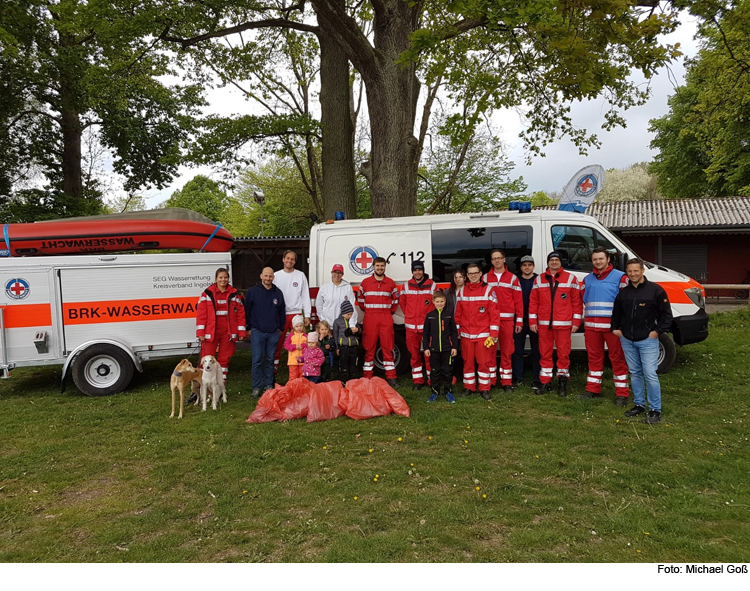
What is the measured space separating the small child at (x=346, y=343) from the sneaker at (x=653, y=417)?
12.3 feet

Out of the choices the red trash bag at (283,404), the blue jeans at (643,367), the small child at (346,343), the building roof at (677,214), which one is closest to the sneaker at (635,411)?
the blue jeans at (643,367)

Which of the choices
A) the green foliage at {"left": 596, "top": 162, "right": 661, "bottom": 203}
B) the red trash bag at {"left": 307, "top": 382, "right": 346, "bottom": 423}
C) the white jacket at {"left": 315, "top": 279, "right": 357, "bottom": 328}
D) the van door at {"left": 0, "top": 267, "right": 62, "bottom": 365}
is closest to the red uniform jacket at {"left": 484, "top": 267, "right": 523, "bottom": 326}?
the white jacket at {"left": 315, "top": 279, "right": 357, "bottom": 328}

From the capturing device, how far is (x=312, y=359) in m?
6.52

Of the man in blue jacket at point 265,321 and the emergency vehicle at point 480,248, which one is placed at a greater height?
the emergency vehicle at point 480,248

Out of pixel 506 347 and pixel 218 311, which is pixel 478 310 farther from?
pixel 218 311

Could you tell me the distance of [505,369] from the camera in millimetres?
6641

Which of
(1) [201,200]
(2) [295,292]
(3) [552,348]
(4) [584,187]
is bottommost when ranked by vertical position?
(3) [552,348]

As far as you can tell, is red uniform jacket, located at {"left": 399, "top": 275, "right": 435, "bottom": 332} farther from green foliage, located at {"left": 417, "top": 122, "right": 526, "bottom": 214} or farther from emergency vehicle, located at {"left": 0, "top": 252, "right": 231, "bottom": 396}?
green foliage, located at {"left": 417, "top": 122, "right": 526, "bottom": 214}

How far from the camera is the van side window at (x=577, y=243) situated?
22.9ft

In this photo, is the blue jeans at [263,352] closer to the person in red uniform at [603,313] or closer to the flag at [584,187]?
the person in red uniform at [603,313]

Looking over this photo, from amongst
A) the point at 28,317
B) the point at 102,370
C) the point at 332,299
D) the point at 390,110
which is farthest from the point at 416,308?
the point at 28,317

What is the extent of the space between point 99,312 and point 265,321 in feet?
8.62

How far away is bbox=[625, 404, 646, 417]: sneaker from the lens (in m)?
5.54

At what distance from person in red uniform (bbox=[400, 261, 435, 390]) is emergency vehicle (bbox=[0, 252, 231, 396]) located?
130 inches
